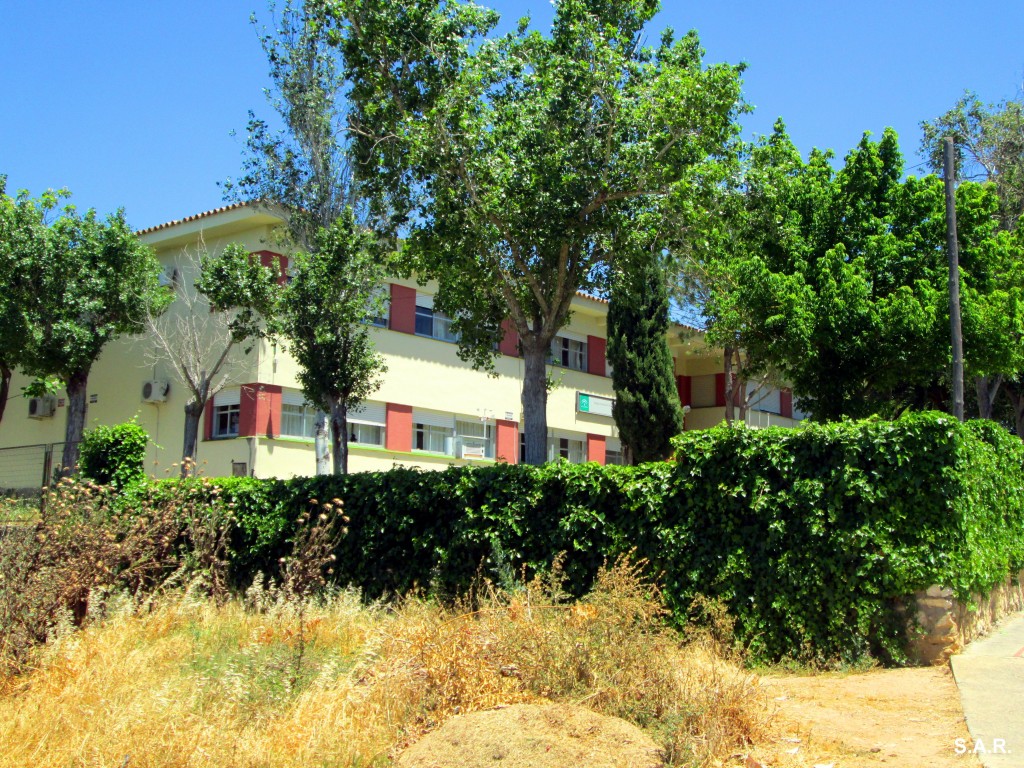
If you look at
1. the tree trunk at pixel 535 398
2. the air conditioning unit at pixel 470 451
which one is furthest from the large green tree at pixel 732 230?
the air conditioning unit at pixel 470 451

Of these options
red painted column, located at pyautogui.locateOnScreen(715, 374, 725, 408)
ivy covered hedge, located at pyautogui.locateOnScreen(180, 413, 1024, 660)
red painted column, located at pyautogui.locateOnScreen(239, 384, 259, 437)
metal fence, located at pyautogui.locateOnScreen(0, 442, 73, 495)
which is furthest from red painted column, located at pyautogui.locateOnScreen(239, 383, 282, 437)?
red painted column, located at pyautogui.locateOnScreen(715, 374, 725, 408)

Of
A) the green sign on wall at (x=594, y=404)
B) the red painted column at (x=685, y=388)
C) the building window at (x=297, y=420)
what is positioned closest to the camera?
the building window at (x=297, y=420)

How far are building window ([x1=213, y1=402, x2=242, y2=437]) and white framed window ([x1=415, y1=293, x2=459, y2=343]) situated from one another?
4.97m

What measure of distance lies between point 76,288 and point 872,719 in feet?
65.2

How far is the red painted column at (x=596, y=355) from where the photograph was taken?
29.7 metres

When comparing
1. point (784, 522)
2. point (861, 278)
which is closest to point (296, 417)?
point (861, 278)

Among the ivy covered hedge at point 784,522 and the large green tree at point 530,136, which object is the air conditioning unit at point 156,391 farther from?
the ivy covered hedge at point 784,522

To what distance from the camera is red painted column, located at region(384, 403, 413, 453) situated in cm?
2344

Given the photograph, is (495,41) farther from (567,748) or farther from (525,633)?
(567,748)

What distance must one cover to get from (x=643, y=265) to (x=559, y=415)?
15.3 metres

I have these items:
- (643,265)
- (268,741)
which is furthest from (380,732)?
(643,265)

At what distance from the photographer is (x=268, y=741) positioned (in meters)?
5.65

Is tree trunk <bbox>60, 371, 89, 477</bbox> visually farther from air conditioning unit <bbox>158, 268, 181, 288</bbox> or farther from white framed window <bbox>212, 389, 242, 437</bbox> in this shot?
white framed window <bbox>212, 389, 242, 437</bbox>

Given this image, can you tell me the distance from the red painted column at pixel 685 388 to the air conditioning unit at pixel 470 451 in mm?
10740
